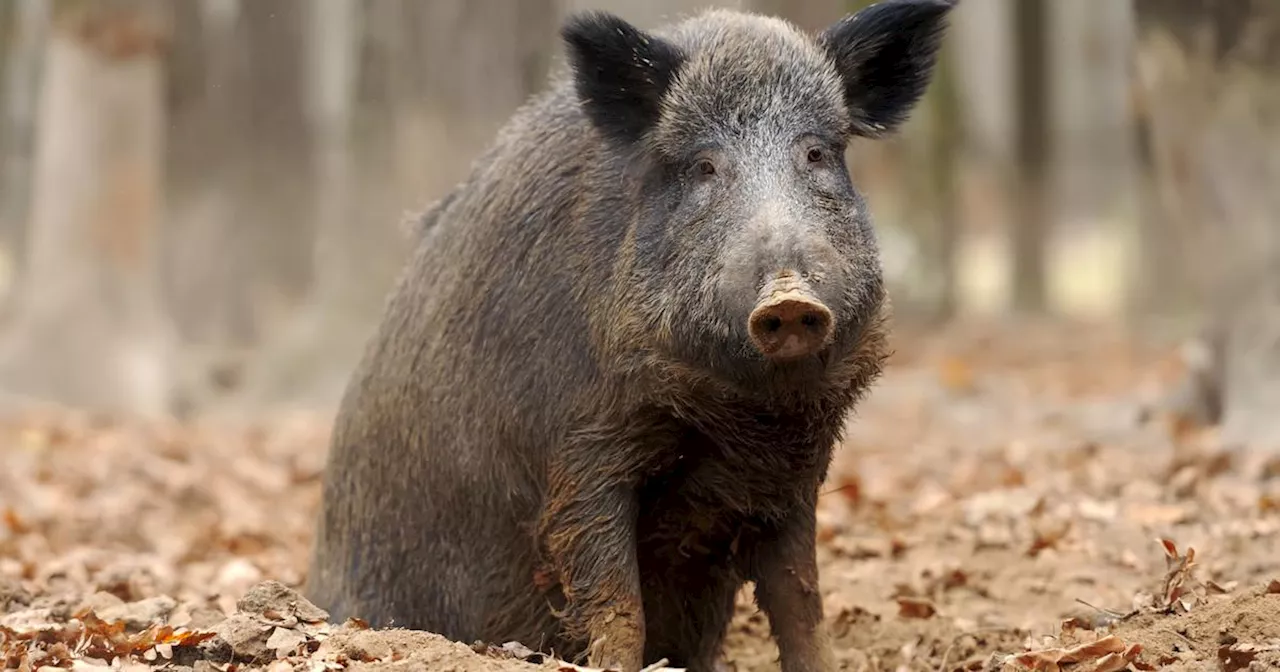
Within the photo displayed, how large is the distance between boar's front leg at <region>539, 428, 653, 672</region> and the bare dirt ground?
1.16ft

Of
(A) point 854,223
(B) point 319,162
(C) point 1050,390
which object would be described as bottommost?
(A) point 854,223

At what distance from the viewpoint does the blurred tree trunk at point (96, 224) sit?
15422mm

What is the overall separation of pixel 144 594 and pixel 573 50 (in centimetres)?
335

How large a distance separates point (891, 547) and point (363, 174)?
9.27 metres

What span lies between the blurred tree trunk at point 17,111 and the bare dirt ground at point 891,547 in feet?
73.2

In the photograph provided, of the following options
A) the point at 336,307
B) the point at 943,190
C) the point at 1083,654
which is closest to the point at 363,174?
the point at 336,307

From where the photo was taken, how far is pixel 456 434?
19.7ft

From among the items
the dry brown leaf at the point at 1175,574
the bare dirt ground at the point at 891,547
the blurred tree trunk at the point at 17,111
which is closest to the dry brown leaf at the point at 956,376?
the bare dirt ground at the point at 891,547

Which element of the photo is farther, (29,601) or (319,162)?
(319,162)

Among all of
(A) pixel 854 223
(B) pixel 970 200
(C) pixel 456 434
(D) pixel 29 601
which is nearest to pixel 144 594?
(D) pixel 29 601

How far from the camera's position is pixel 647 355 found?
533 centimetres

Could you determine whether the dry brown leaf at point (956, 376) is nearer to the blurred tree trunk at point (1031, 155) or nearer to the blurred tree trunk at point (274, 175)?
the blurred tree trunk at point (1031, 155)

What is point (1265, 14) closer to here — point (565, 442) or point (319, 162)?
point (565, 442)

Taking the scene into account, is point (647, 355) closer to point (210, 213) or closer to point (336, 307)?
point (336, 307)
